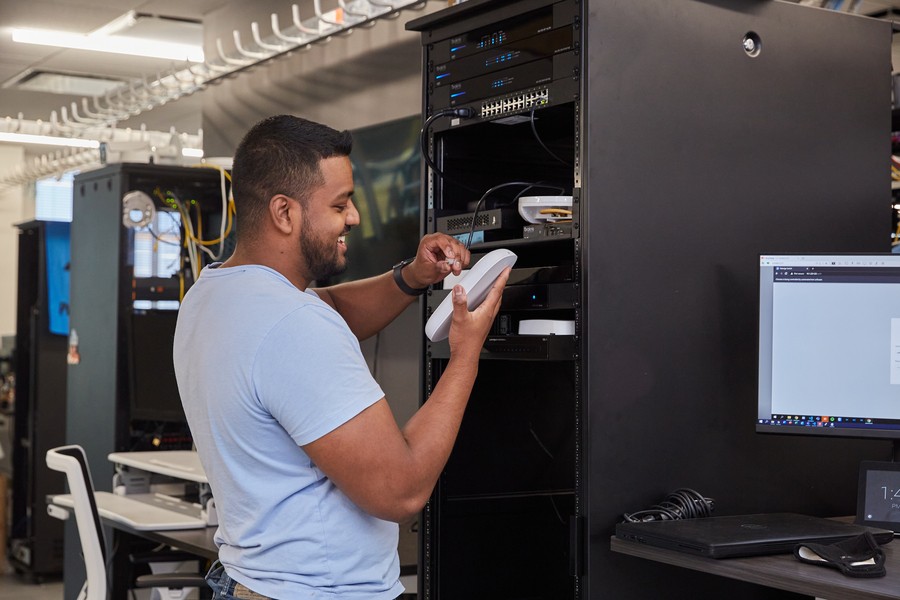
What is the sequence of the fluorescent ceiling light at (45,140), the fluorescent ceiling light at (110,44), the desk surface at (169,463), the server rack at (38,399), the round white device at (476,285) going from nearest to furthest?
the round white device at (476,285), the desk surface at (169,463), the server rack at (38,399), the fluorescent ceiling light at (110,44), the fluorescent ceiling light at (45,140)

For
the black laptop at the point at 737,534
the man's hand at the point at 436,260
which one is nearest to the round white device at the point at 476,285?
the man's hand at the point at 436,260

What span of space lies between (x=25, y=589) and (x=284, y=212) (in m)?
4.68

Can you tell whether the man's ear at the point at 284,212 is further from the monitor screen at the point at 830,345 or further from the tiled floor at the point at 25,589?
the tiled floor at the point at 25,589

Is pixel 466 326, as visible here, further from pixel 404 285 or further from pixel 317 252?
pixel 404 285

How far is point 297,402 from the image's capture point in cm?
141

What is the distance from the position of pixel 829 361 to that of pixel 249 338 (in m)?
1.00

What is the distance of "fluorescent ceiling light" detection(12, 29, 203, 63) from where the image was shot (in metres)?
5.70

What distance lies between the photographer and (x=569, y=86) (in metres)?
1.75

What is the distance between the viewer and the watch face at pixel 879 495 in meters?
1.77

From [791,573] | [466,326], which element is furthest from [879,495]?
[466,326]

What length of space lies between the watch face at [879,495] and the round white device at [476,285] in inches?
28.2

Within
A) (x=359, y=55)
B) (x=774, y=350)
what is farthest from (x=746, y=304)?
(x=359, y=55)

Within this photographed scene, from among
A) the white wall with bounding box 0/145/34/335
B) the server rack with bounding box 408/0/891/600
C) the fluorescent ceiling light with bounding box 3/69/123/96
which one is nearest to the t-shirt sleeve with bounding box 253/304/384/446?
the server rack with bounding box 408/0/891/600

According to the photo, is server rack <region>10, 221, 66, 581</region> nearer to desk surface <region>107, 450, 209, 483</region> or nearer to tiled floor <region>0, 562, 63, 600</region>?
tiled floor <region>0, 562, 63, 600</region>
